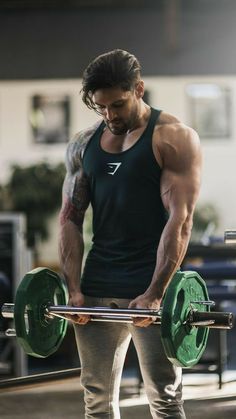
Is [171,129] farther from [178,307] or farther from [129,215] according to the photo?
[178,307]

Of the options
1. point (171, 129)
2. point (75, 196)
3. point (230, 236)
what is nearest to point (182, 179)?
point (171, 129)

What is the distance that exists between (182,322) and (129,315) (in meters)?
0.15

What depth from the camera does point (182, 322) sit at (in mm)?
2283

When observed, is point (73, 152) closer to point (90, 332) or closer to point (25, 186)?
point (90, 332)

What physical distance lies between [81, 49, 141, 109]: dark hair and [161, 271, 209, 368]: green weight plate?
0.52m

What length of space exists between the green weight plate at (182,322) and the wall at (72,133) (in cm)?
809

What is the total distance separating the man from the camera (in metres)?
2.33

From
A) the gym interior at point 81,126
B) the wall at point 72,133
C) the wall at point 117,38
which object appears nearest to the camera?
the gym interior at point 81,126

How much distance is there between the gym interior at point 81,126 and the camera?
4.81m

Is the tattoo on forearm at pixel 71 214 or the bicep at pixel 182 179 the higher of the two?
the bicep at pixel 182 179

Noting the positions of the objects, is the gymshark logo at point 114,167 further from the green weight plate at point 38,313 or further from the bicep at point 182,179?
the green weight plate at point 38,313

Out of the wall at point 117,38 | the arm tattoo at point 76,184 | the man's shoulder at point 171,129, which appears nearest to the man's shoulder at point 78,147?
the arm tattoo at point 76,184

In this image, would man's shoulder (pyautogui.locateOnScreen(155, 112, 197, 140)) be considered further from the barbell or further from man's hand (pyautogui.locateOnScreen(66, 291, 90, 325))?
man's hand (pyautogui.locateOnScreen(66, 291, 90, 325))

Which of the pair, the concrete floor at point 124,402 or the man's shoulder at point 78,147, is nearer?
the man's shoulder at point 78,147
